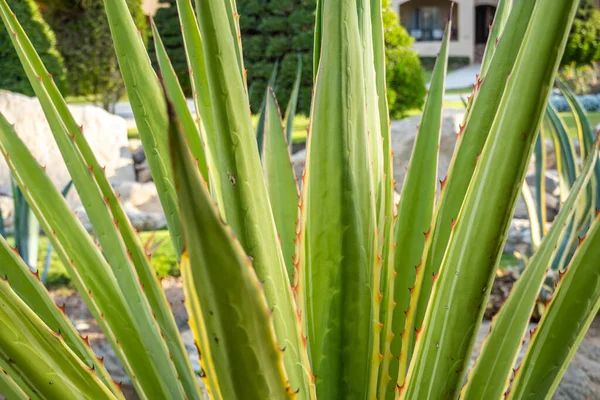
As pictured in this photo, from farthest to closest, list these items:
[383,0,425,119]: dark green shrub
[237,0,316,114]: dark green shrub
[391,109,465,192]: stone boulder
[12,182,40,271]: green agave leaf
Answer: [237,0,316,114]: dark green shrub
[383,0,425,119]: dark green shrub
[391,109,465,192]: stone boulder
[12,182,40,271]: green agave leaf

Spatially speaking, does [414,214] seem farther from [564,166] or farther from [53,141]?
[53,141]

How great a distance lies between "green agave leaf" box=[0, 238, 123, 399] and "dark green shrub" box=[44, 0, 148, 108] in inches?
445

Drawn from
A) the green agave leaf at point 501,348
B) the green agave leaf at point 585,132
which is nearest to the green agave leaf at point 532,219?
the green agave leaf at point 585,132

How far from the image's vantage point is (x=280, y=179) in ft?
3.37

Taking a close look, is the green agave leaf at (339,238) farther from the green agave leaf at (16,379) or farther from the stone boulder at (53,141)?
the stone boulder at (53,141)

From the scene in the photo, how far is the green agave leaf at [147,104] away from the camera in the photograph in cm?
85

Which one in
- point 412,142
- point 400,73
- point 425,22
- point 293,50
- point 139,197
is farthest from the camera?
point 425,22

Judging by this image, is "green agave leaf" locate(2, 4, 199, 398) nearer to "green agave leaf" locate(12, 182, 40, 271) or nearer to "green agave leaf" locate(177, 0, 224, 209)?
"green agave leaf" locate(177, 0, 224, 209)

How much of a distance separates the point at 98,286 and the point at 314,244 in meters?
0.29

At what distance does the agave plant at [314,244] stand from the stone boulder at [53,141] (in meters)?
6.12

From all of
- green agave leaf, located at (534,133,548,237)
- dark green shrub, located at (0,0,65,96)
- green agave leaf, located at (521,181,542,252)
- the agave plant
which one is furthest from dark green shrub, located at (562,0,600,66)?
the agave plant

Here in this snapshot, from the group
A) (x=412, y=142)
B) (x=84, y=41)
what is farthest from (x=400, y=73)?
Answer: (x=84, y=41)

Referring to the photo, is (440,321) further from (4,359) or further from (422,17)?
(422,17)

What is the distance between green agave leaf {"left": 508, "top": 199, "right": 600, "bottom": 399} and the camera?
0.61 m
